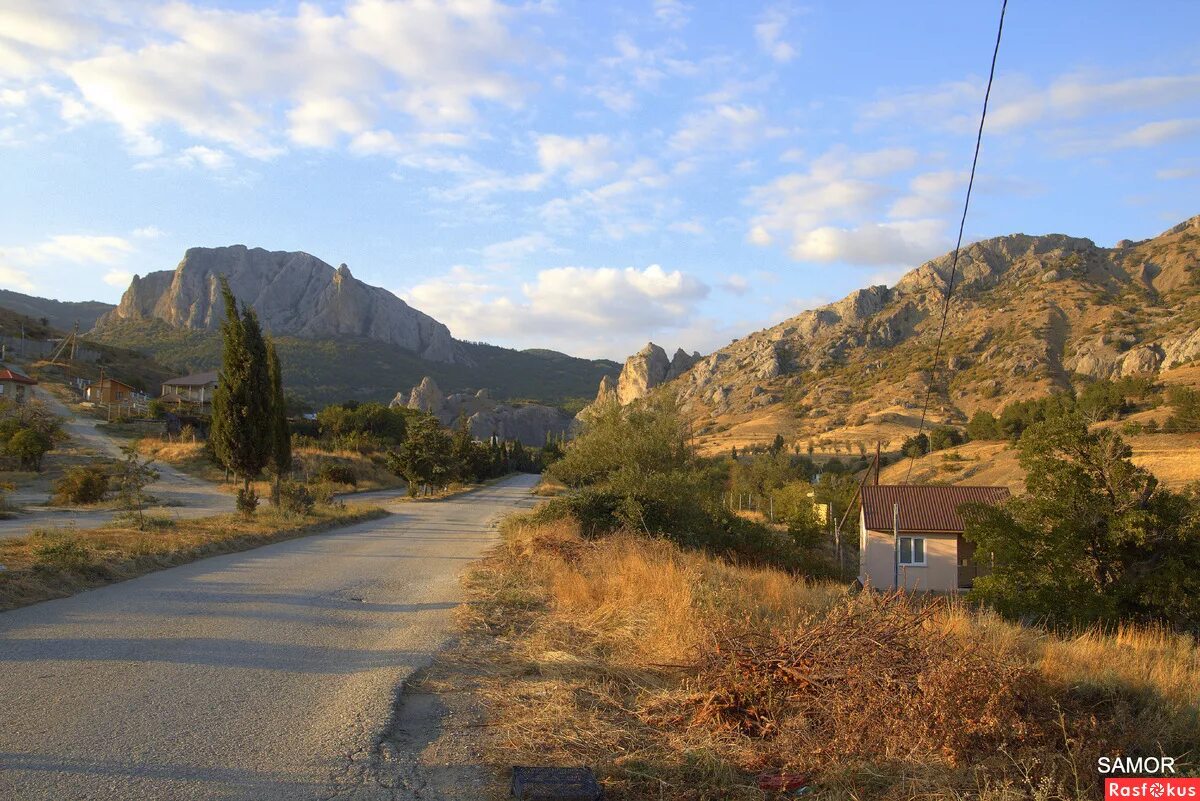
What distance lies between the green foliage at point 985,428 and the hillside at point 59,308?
14192 cm

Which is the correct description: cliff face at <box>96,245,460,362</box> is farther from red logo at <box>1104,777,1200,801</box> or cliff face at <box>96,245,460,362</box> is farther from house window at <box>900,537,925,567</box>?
red logo at <box>1104,777,1200,801</box>

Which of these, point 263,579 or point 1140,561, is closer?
point 263,579

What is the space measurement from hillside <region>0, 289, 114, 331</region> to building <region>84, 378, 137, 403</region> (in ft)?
288

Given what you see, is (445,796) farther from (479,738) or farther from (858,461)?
(858,461)

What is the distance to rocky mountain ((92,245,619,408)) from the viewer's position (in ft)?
364

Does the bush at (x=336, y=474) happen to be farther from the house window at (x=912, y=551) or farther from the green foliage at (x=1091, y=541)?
the green foliage at (x=1091, y=541)

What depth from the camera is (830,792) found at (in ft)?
13.9

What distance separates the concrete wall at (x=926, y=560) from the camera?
36000 mm

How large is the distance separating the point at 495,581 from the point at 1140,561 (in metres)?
11.9

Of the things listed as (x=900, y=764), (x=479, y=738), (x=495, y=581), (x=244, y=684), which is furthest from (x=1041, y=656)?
(x=495, y=581)

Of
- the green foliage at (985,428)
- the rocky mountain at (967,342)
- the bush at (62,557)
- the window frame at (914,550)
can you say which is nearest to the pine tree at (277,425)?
the bush at (62,557)

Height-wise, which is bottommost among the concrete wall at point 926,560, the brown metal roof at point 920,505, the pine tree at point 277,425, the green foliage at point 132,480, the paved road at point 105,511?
the concrete wall at point 926,560

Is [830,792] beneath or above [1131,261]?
beneath

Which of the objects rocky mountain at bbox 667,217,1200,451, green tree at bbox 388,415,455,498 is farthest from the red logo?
rocky mountain at bbox 667,217,1200,451
